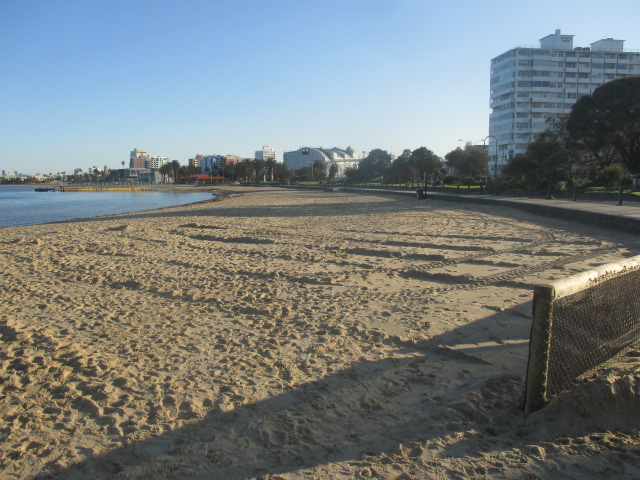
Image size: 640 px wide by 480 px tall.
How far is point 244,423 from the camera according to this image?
134 inches

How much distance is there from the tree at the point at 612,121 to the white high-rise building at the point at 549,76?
201 feet

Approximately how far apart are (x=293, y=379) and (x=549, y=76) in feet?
372

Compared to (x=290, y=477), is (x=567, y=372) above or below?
above

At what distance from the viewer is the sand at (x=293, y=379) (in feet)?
9.68

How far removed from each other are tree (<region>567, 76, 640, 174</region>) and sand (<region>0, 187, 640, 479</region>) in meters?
34.9

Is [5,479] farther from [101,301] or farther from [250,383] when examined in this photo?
[101,301]

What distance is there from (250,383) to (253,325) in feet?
5.34

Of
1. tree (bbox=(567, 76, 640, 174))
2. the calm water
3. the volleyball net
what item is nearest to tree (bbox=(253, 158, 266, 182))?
the calm water

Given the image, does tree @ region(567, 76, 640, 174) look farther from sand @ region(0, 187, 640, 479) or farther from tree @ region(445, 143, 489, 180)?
sand @ region(0, 187, 640, 479)

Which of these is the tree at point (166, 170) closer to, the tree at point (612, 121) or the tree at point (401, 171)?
the tree at point (401, 171)

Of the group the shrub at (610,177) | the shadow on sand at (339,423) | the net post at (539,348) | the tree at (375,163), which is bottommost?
the shadow on sand at (339,423)

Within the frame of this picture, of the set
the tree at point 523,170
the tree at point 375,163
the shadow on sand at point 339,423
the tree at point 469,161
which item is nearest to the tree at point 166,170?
the tree at point 375,163

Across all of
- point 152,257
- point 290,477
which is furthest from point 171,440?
point 152,257

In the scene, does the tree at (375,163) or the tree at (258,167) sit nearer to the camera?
the tree at (375,163)
